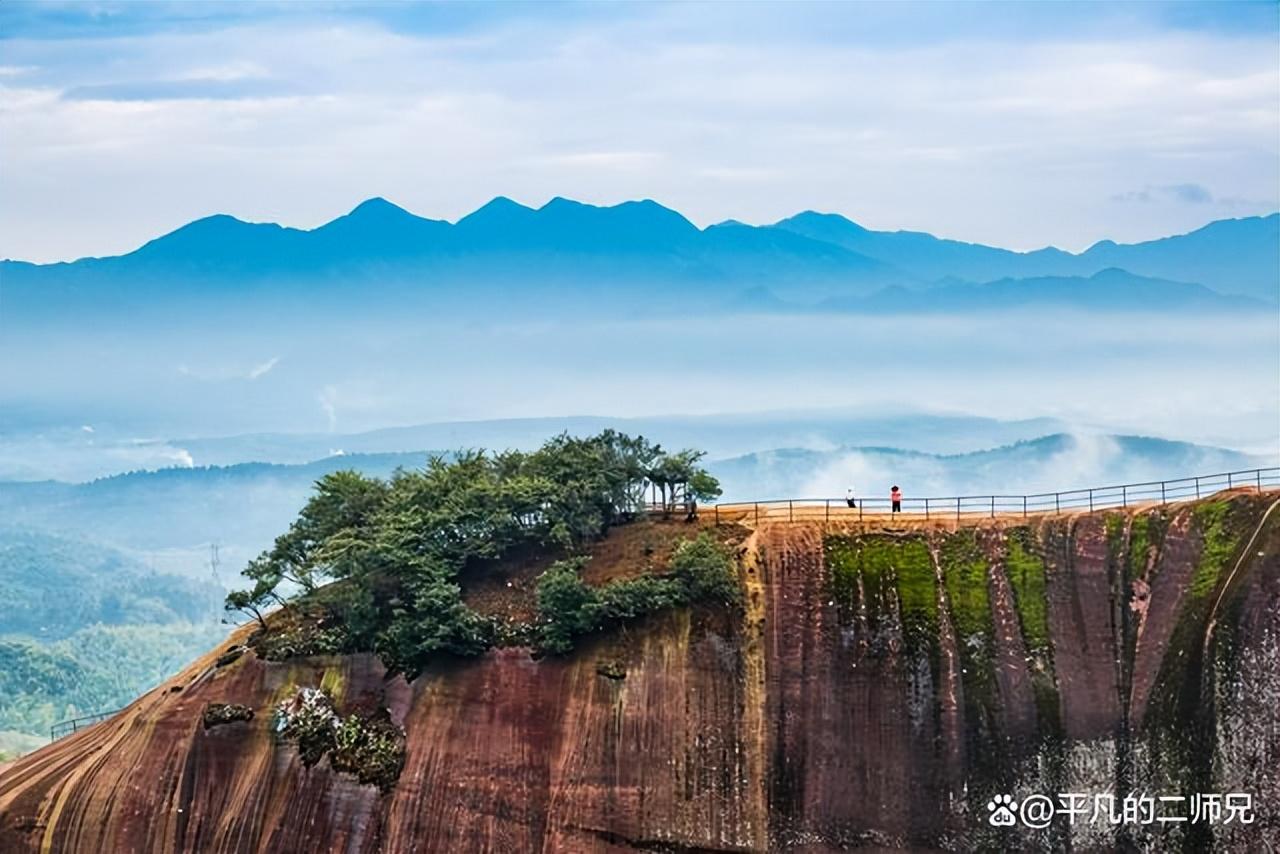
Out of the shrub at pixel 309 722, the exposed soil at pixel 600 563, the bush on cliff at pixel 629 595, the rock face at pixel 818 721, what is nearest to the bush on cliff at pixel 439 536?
the bush on cliff at pixel 629 595

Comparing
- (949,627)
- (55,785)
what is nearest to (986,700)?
(949,627)

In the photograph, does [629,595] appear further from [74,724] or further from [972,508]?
[74,724]

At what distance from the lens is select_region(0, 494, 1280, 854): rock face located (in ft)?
212

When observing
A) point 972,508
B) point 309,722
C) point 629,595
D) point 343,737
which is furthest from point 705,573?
point 309,722

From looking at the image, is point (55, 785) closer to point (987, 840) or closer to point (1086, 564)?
point (987, 840)

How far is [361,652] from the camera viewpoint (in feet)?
243

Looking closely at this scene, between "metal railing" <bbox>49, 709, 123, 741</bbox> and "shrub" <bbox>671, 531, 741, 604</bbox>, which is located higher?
"shrub" <bbox>671, 531, 741, 604</bbox>

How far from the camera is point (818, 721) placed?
6800 centimetres

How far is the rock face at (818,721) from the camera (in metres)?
64.7

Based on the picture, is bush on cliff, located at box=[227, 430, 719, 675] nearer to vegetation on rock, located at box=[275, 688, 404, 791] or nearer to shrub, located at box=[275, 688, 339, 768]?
shrub, located at box=[275, 688, 339, 768]

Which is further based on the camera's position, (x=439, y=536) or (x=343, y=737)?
(x=439, y=536)

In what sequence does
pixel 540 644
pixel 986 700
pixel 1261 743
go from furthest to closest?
1. pixel 540 644
2. pixel 986 700
3. pixel 1261 743

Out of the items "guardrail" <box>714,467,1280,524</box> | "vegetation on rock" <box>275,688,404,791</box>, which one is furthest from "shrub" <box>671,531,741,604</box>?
"vegetation on rock" <box>275,688,404,791</box>

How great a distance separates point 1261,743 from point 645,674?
22.4 meters
